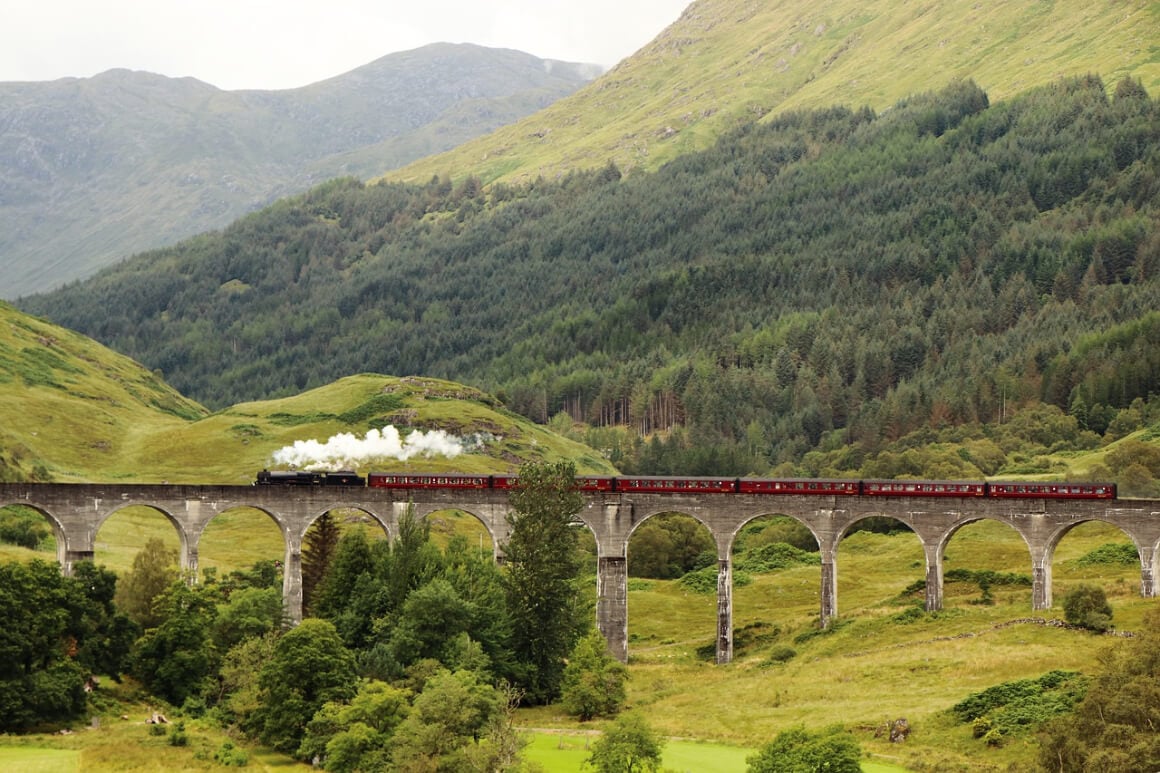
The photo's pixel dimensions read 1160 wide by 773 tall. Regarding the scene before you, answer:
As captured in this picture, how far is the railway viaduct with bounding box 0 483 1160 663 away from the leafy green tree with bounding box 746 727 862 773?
130 feet

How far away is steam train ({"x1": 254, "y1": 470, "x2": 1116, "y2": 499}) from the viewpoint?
10256 cm

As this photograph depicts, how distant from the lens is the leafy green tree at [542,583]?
9644 cm

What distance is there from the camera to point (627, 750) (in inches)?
2630

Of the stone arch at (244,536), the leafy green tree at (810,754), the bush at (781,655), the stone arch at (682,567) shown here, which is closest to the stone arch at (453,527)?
the stone arch at (244,536)

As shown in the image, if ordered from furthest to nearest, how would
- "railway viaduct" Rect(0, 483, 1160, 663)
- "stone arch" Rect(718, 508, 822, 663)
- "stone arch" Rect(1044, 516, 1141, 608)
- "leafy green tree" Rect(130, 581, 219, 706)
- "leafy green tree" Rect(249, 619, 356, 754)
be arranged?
"stone arch" Rect(718, 508, 822, 663), "railway viaduct" Rect(0, 483, 1160, 663), "stone arch" Rect(1044, 516, 1141, 608), "leafy green tree" Rect(130, 581, 219, 706), "leafy green tree" Rect(249, 619, 356, 754)

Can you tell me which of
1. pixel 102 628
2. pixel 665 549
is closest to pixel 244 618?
pixel 102 628

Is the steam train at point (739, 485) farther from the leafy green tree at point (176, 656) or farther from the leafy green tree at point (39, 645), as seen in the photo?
the leafy green tree at point (39, 645)

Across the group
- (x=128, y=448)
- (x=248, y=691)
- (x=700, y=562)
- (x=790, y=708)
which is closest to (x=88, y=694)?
(x=248, y=691)

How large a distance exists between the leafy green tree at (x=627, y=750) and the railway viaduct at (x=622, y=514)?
1501 inches

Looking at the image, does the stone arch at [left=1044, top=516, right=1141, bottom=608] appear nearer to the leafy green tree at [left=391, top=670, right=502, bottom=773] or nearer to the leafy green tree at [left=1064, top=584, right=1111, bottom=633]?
the leafy green tree at [left=1064, top=584, right=1111, bottom=633]

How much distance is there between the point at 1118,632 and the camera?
8981 cm

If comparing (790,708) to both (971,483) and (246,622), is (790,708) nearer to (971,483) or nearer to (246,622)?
(971,483)

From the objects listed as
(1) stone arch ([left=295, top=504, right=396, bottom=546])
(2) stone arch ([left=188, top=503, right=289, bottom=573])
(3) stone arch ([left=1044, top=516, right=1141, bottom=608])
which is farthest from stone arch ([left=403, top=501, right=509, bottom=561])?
(3) stone arch ([left=1044, top=516, right=1141, bottom=608])

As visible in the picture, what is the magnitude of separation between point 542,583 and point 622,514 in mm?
13469
